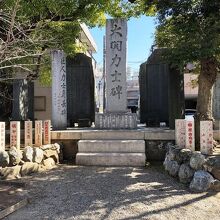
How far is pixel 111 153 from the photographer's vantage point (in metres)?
10.1

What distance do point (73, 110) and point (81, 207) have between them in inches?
331

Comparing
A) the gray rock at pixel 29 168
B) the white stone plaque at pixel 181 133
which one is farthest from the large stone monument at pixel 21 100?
the white stone plaque at pixel 181 133

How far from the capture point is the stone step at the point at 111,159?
32.1 feet

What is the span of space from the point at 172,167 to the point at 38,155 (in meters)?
3.38

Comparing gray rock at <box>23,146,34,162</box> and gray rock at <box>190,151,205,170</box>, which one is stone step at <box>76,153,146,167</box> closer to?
gray rock at <box>23,146,34,162</box>

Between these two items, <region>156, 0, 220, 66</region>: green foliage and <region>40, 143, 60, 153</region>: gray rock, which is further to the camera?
→ <region>40, 143, 60, 153</region>: gray rock

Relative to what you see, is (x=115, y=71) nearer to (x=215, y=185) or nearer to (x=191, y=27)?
(x=191, y=27)

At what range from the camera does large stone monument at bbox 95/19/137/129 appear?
12.4 m

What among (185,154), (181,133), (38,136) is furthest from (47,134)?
(185,154)

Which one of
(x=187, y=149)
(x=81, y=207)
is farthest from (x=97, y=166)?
(x=81, y=207)

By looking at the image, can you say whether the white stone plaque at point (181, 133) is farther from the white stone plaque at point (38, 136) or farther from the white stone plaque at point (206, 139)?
the white stone plaque at point (38, 136)

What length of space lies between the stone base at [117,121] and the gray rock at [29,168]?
3.50 meters

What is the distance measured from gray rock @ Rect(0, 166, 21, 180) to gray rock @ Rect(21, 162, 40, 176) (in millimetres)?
157

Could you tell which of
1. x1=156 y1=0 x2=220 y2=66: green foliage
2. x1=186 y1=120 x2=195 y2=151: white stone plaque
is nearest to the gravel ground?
x1=186 y1=120 x2=195 y2=151: white stone plaque
